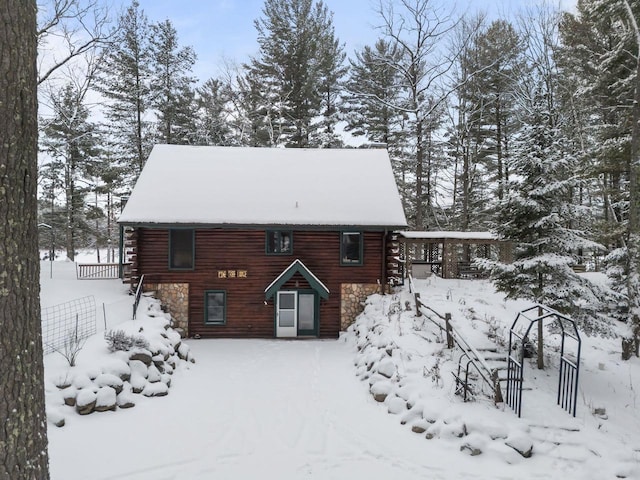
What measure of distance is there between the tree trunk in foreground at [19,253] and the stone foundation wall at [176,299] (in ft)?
39.1

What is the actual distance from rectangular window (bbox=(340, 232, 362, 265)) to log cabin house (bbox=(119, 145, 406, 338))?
0.04 meters

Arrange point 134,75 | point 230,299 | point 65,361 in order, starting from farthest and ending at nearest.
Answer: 1. point 134,75
2. point 230,299
3. point 65,361

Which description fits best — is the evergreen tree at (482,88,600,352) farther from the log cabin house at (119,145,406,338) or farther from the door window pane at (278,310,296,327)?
the door window pane at (278,310,296,327)

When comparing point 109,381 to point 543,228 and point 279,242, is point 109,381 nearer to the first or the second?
point 279,242

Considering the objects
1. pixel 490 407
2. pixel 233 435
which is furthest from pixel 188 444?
pixel 490 407

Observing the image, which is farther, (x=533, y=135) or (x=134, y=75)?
(x=134, y=75)

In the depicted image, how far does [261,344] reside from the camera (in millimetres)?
14258

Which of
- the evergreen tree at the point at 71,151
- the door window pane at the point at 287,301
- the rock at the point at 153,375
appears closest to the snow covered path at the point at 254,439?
the rock at the point at 153,375

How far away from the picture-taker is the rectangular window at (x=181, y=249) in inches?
598

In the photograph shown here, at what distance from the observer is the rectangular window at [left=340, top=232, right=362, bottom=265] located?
15.7m

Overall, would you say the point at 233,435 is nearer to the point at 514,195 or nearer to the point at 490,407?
the point at 490,407

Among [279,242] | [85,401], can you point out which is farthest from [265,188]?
[85,401]

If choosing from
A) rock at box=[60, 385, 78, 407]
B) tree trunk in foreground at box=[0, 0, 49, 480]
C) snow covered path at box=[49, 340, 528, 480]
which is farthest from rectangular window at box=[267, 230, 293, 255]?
tree trunk in foreground at box=[0, 0, 49, 480]

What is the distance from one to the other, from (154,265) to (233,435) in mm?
9550
